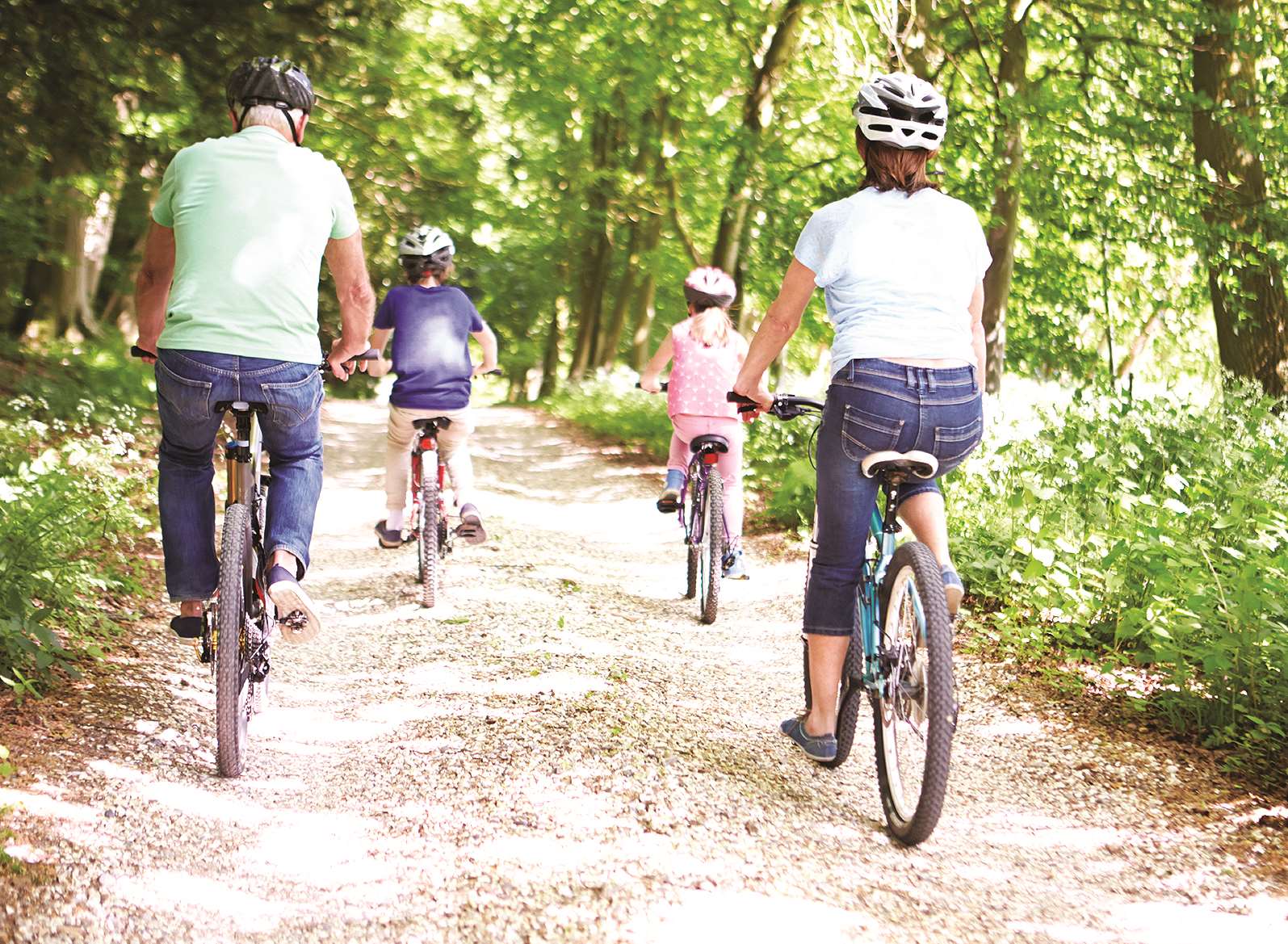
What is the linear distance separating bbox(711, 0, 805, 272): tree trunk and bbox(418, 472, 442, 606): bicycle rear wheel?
30.1ft

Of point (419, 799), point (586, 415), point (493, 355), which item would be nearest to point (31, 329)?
point (586, 415)

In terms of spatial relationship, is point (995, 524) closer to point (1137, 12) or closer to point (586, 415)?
point (1137, 12)

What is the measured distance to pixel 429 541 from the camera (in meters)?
7.50

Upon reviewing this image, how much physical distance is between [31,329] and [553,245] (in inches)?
551

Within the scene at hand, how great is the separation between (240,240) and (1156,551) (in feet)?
14.3

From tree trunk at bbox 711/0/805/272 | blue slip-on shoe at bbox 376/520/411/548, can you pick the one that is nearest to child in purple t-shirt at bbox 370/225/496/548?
blue slip-on shoe at bbox 376/520/411/548

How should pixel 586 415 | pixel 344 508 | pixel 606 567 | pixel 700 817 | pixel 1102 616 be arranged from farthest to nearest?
pixel 586 415 < pixel 344 508 < pixel 606 567 < pixel 1102 616 < pixel 700 817

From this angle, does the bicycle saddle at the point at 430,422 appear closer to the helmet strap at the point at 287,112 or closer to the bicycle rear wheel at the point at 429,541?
the bicycle rear wheel at the point at 429,541

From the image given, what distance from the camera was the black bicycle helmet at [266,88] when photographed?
14.1 ft

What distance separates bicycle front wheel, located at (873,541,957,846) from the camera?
3.58 m

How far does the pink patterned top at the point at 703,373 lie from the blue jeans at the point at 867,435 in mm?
3539

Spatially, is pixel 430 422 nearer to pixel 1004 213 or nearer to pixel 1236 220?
pixel 1004 213

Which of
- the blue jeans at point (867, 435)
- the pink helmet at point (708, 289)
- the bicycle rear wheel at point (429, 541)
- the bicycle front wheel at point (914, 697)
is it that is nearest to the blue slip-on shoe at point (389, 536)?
the bicycle rear wheel at point (429, 541)

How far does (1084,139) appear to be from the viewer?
11.0 metres
